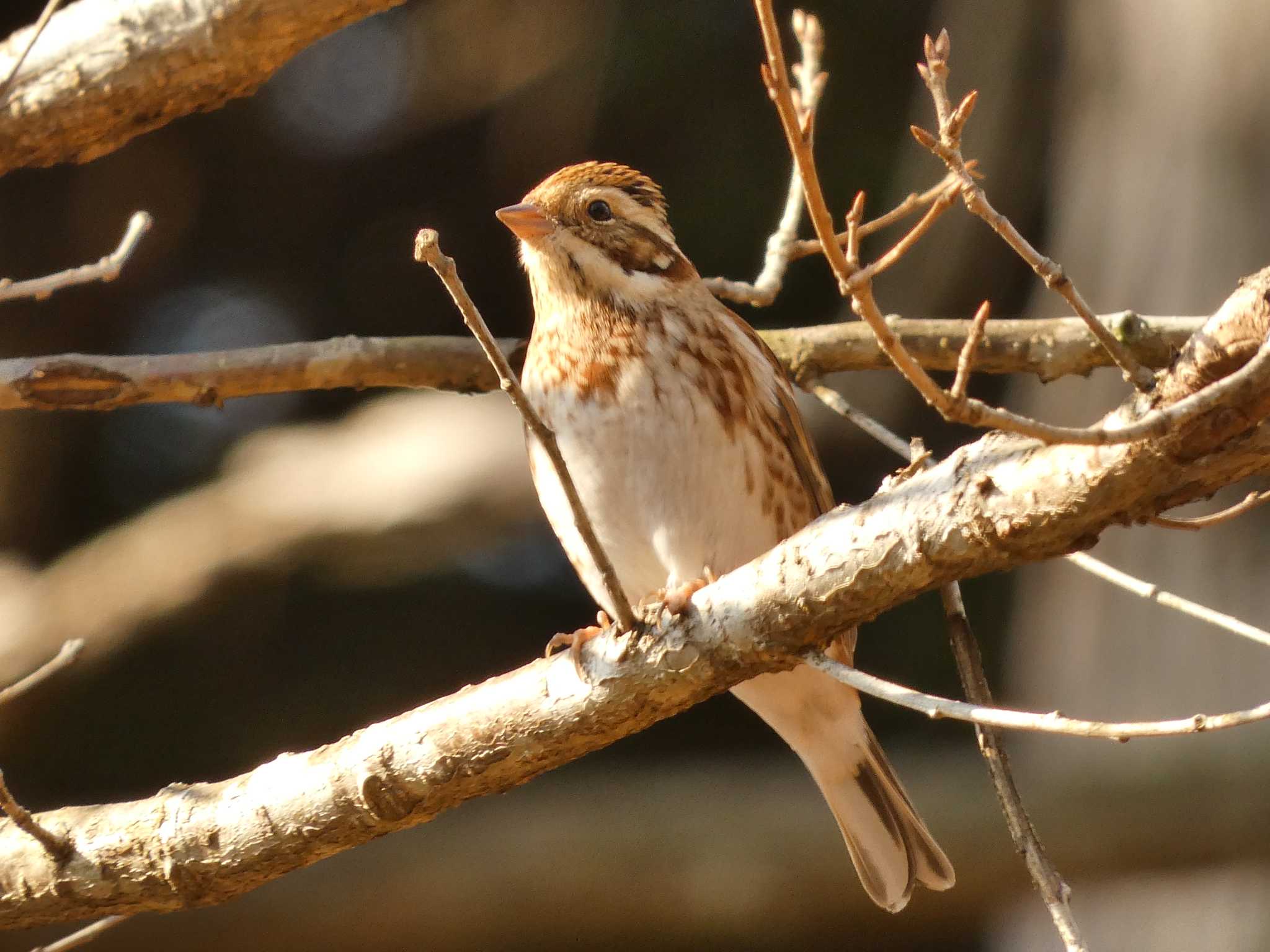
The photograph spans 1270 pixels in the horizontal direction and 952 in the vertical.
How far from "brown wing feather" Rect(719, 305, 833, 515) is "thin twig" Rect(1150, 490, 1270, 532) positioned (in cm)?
138

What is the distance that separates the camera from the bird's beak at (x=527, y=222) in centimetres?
365

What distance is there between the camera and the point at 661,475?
3.46 m

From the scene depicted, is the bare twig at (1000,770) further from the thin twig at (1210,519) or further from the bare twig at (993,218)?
the thin twig at (1210,519)

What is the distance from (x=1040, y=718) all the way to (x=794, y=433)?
5.69 ft

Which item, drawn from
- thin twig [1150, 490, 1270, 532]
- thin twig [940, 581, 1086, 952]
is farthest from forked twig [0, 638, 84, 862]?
thin twig [1150, 490, 1270, 532]

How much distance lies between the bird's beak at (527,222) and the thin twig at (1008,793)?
1.35 m

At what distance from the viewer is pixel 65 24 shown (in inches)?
141

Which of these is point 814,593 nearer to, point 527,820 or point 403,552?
point 527,820

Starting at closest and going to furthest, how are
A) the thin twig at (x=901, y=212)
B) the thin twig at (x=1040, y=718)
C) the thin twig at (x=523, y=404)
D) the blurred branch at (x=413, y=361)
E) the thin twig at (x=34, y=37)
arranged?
1. the thin twig at (x=1040, y=718)
2. the thin twig at (x=523, y=404)
3. the thin twig at (x=901, y=212)
4. the thin twig at (x=34, y=37)
5. the blurred branch at (x=413, y=361)

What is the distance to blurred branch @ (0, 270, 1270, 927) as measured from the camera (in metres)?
1.94

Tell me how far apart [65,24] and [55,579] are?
2887mm

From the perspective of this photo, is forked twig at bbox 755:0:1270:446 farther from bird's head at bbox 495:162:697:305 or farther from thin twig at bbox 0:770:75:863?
bird's head at bbox 495:162:697:305

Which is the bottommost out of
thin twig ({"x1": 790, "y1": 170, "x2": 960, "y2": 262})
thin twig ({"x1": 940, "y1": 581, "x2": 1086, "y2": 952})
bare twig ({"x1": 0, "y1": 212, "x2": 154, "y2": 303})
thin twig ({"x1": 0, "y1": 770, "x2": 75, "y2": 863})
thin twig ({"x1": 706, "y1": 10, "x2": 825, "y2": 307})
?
thin twig ({"x1": 940, "y1": 581, "x2": 1086, "y2": 952})

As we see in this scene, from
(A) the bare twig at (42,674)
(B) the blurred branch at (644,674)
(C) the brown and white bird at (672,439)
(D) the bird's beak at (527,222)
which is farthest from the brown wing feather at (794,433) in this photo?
(A) the bare twig at (42,674)
